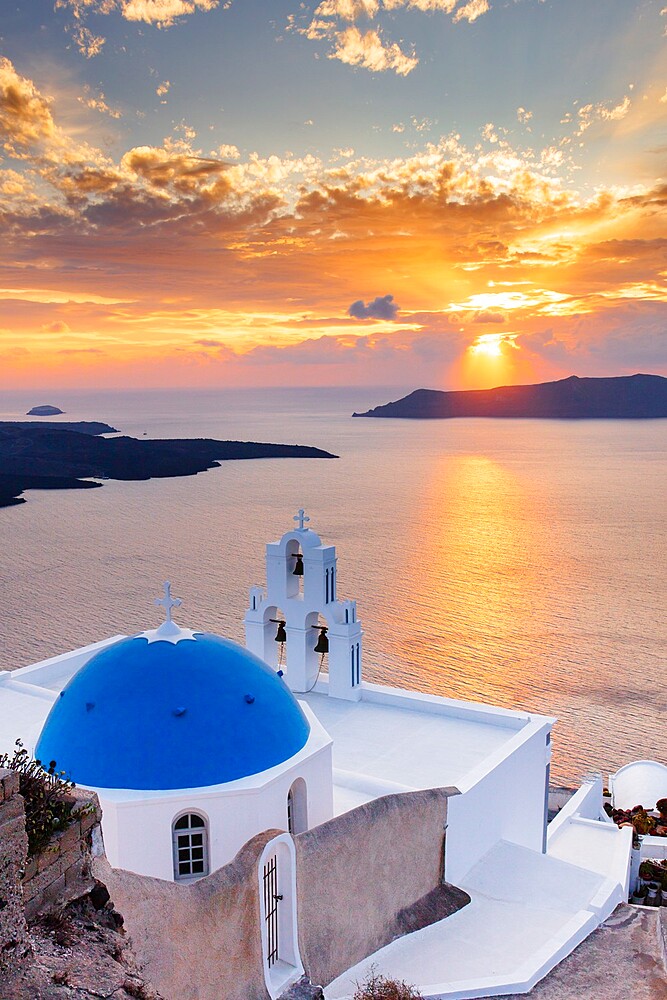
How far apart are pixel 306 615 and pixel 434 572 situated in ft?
118

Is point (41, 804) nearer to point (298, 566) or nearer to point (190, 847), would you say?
point (190, 847)

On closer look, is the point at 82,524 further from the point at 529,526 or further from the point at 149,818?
the point at 149,818

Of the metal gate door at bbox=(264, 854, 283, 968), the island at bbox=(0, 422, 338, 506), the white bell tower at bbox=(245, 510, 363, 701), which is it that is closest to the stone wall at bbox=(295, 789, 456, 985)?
the metal gate door at bbox=(264, 854, 283, 968)

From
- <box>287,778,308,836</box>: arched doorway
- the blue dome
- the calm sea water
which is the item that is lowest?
the calm sea water

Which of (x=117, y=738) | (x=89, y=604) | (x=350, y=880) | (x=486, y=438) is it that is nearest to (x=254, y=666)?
(x=117, y=738)

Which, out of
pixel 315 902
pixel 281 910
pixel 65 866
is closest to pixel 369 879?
pixel 315 902

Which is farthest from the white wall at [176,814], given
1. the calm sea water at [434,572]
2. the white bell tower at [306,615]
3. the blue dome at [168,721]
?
the calm sea water at [434,572]

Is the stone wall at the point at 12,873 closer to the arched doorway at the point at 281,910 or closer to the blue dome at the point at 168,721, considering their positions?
the blue dome at the point at 168,721

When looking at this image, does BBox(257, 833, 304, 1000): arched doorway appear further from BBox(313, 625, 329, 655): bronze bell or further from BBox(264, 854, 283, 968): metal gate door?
BBox(313, 625, 329, 655): bronze bell

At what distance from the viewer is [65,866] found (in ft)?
18.3

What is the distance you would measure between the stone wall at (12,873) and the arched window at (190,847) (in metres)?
3.63

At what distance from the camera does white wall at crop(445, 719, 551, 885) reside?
11.2 metres

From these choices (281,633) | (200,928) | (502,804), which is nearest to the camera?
(200,928)

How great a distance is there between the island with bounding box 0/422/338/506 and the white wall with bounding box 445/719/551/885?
78.2 metres
